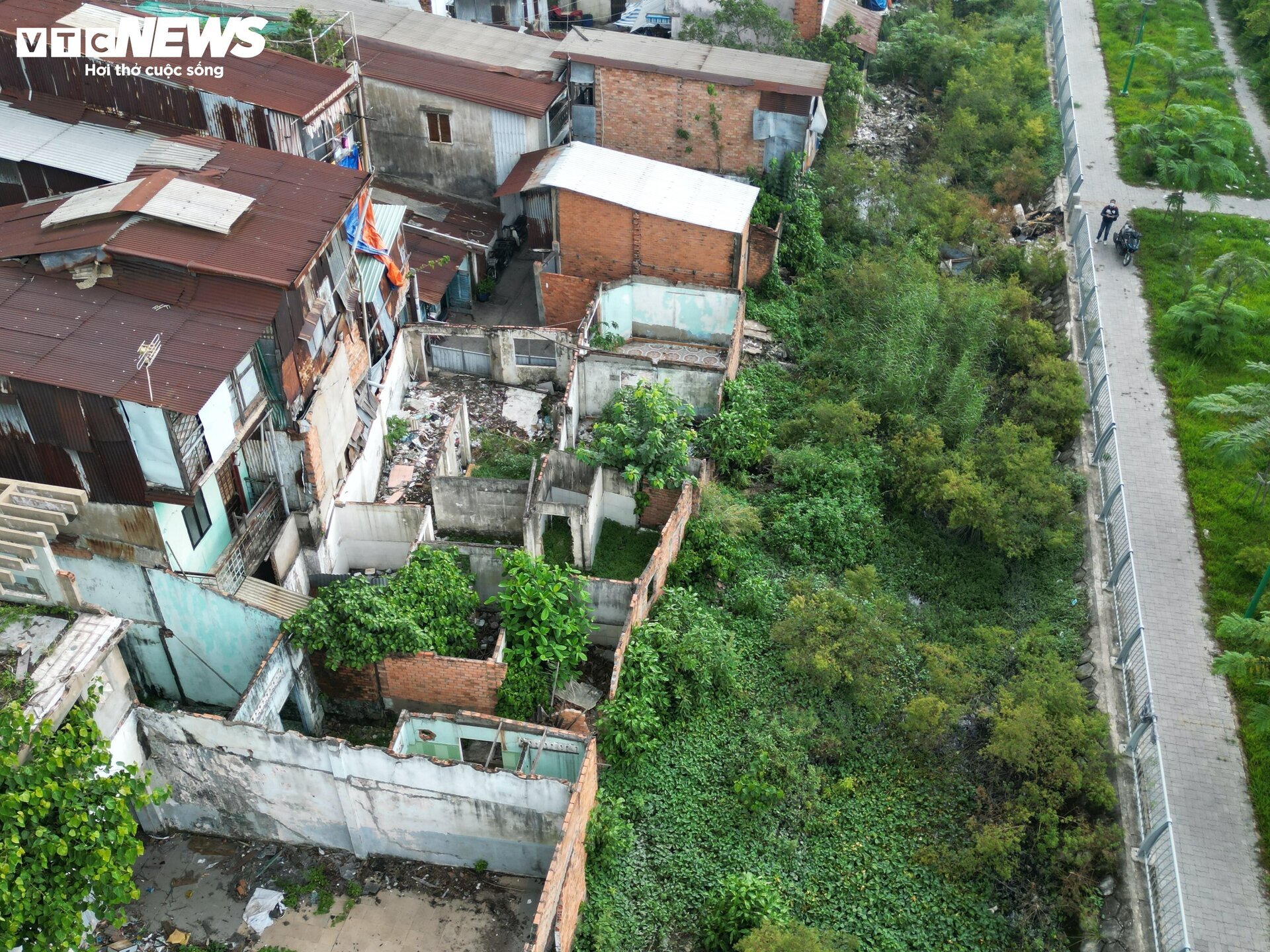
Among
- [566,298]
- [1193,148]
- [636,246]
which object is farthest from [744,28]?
[1193,148]

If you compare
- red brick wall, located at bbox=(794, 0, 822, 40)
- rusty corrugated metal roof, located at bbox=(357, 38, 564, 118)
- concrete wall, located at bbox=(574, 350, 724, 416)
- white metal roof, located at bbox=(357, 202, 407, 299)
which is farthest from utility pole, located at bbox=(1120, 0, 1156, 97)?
white metal roof, located at bbox=(357, 202, 407, 299)

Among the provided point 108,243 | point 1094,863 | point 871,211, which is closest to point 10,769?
point 108,243

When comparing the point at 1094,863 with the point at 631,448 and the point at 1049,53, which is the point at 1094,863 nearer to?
the point at 631,448

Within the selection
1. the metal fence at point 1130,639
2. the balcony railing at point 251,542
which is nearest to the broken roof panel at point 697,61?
the metal fence at point 1130,639

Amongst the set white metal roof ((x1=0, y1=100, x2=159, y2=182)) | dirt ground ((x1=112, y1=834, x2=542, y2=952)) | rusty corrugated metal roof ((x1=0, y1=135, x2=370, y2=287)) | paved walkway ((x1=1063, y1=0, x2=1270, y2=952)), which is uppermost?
rusty corrugated metal roof ((x1=0, y1=135, x2=370, y2=287))

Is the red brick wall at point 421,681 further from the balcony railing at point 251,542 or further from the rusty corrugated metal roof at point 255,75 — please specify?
the rusty corrugated metal roof at point 255,75

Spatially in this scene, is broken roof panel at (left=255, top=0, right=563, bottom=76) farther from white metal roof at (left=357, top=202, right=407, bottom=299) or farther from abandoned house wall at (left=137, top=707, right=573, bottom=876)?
abandoned house wall at (left=137, top=707, right=573, bottom=876)
